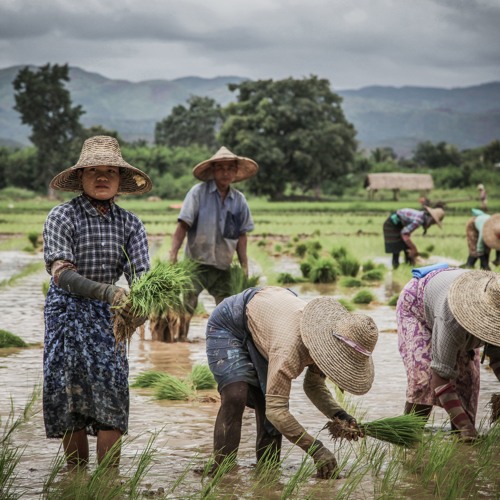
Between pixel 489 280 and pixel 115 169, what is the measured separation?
6.08 ft

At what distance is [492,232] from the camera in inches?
519

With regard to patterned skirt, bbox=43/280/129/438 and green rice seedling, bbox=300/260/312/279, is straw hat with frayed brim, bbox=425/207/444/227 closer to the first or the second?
green rice seedling, bbox=300/260/312/279

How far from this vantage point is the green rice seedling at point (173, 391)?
616 centimetres

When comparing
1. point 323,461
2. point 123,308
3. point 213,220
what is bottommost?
point 323,461

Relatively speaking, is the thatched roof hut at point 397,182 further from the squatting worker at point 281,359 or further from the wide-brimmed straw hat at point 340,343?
the wide-brimmed straw hat at point 340,343

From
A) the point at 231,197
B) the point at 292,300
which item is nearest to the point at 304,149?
the point at 231,197

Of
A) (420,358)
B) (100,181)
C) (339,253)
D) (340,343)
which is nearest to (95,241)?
(100,181)

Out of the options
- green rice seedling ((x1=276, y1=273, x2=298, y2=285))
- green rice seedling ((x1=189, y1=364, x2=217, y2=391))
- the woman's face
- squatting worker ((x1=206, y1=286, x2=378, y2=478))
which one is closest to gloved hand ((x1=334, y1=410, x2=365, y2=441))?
squatting worker ((x1=206, y1=286, x2=378, y2=478))

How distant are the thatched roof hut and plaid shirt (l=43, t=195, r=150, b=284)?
183ft

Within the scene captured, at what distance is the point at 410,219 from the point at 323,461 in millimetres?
11297

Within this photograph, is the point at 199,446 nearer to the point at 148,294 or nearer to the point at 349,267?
the point at 148,294

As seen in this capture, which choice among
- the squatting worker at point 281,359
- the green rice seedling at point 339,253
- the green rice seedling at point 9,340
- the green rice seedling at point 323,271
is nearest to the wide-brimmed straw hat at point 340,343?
the squatting worker at point 281,359

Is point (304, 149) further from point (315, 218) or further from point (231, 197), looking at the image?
point (231, 197)

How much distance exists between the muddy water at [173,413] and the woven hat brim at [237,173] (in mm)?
1417
